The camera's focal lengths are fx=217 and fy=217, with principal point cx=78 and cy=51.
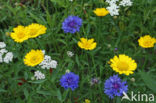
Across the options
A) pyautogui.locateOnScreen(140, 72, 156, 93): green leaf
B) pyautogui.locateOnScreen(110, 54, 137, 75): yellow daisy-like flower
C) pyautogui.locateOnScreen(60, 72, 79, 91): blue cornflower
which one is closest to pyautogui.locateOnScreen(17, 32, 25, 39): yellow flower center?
pyautogui.locateOnScreen(60, 72, 79, 91): blue cornflower

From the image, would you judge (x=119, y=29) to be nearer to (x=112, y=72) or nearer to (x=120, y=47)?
(x=120, y=47)

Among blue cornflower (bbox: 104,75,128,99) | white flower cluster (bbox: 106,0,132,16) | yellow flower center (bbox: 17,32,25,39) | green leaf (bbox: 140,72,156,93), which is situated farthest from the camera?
white flower cluster (bbox: 106,0,132,16)

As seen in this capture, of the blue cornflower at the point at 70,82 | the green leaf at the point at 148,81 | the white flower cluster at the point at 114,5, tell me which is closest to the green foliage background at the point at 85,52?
the white flower cluster at the point at 114,5

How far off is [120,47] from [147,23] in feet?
1.58

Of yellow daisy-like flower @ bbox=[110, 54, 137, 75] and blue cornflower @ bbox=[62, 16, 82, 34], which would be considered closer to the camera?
yellow daisy-like flower @ bbox=[110, 54, 137, 75]

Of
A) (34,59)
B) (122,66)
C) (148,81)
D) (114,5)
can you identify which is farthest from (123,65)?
(114,5)

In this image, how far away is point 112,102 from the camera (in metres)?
1.81

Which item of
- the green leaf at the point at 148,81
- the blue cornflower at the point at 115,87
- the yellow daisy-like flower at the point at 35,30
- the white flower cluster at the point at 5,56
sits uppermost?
the yellow daisy-like flower at the point at 35,30

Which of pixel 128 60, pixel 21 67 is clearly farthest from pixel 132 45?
pixel 21 67

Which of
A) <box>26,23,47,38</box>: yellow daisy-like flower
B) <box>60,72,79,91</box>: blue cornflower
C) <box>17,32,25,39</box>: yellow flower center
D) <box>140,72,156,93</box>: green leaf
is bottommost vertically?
<box>60,72,79,91</box>: blue cornflower

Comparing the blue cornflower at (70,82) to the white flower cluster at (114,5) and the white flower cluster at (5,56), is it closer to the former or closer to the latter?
the white flower cluster at (5,56)

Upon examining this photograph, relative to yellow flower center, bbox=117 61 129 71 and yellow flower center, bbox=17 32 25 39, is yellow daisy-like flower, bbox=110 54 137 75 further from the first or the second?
yellow flower center, bbox=17 32 25 39

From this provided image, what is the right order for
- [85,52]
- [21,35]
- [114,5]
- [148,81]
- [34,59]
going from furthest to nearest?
1. [114,5]
2. [85,52]
3. [21,35]
4. [34,59]
5. [148,81]

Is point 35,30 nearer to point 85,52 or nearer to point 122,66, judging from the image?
point 85,52
